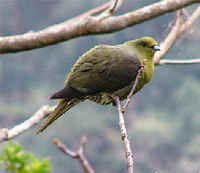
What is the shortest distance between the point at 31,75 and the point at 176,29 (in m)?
38.3

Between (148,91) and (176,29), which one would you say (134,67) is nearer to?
(176,29)

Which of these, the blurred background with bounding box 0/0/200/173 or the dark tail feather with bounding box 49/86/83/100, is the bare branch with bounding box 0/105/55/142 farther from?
the blurred background with bounding box 0/0/200/173

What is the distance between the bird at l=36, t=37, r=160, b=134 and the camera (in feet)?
14.2

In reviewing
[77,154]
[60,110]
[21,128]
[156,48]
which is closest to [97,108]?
[156,48]

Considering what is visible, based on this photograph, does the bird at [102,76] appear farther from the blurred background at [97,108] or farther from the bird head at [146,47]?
the blurred background at [97,108]

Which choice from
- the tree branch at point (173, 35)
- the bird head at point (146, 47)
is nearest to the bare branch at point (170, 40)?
the tree branch at point (173, 35)

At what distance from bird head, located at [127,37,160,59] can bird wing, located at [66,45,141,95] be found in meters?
0.26

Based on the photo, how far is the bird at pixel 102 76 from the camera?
4.32 m

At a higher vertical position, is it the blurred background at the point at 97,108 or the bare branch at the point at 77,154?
the blurred background at the point at 97,108

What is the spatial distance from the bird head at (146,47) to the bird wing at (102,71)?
0.86 feet

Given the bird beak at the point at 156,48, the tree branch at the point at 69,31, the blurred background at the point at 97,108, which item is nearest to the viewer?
the tree branch at the point at 69,31

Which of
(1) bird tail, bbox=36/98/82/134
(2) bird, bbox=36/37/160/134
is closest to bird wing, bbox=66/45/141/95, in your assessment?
(2) bird, bbox=36/37/160/134

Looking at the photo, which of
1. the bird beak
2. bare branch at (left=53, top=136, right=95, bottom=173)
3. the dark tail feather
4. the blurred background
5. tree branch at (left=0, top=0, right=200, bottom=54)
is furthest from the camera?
the blurred background

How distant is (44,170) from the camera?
3418mm
